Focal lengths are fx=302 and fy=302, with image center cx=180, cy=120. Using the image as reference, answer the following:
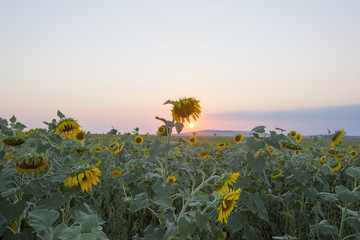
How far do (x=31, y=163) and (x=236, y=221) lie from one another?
5.64 feet

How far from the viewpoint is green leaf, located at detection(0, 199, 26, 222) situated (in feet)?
6.01

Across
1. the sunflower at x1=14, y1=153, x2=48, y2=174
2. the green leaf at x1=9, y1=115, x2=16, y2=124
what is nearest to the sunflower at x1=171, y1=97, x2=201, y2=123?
the sunflower at x1=14, y1=153, x2=48, y2=174

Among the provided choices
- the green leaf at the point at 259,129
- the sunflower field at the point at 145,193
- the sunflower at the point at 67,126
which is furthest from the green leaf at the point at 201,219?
the sunflower at the point at 67,126

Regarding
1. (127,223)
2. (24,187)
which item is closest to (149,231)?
(24,187)

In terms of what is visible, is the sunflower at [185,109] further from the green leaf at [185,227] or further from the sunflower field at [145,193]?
the green leaf at [185,227]

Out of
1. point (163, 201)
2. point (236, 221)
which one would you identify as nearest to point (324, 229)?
point (236, 221)

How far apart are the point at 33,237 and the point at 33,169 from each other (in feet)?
1.42

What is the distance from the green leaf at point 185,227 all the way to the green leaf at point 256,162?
0.94m

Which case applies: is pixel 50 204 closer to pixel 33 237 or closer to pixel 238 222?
pixel 33 237

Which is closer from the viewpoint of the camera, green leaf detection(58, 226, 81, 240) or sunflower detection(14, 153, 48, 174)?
green leaf detection(58, 226, 81, 240)

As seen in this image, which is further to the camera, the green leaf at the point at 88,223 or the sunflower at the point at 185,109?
the sunflower at the point at 185,109

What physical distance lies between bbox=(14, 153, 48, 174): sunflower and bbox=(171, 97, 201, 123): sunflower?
3.26 feet

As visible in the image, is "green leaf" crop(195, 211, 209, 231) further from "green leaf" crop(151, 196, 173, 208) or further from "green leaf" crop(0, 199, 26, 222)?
"green leaf" crop(0, 199, 26, 222)

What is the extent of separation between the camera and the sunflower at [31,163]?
1952mm
